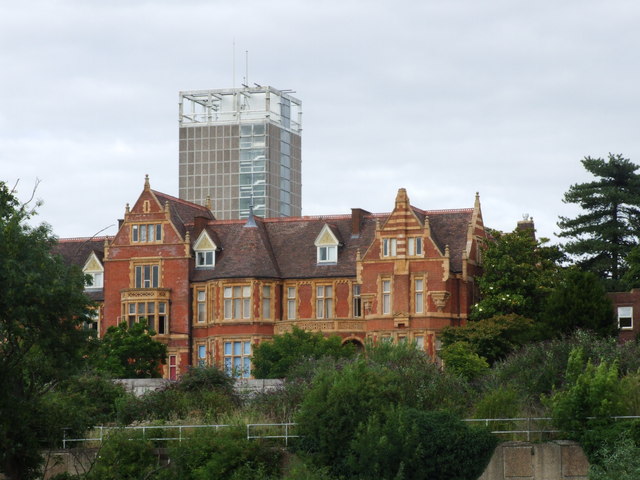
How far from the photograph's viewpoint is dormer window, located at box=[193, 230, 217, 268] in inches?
3866

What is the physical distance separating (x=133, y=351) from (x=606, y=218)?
31961 millimetres

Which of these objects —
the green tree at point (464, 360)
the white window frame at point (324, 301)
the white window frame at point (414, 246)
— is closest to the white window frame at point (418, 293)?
the white window frame at point (414, 246)

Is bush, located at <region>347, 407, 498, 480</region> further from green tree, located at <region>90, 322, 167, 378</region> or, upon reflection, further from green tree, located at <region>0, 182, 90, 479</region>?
green tree, located at <region>90, 322, 167, 378</region>

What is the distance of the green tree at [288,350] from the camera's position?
284 ft

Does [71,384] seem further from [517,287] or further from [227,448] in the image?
[517,287]

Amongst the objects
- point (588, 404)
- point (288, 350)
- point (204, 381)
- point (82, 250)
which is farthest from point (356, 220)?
point (588, 404)

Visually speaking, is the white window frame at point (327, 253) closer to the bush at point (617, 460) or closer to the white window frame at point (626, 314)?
the white window frame at point (626, 314)

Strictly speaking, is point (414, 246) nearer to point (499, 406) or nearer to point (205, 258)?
point (205, 258)

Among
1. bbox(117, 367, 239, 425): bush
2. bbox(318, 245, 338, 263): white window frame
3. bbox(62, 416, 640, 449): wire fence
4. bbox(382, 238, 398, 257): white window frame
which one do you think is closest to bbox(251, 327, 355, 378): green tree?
bbox(382, 238, 398, 257): white window frame

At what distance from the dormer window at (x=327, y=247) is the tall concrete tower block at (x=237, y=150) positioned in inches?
3266

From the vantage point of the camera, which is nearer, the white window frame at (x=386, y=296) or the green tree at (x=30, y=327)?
the green tree at (x=30, y=327)

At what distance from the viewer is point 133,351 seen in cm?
8925

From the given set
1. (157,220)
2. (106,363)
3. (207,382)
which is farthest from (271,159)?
(207,382)

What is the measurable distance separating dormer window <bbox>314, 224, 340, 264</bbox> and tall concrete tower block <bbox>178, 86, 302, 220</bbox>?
3266 inches
